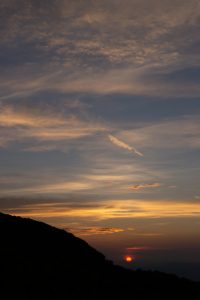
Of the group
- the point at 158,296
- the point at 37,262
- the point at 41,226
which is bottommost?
the point at 158,296

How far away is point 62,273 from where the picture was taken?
37.7 m

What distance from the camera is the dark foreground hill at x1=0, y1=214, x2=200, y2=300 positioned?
107 feet

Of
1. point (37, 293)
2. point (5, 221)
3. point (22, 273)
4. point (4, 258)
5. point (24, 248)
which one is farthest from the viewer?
point (5, 221)

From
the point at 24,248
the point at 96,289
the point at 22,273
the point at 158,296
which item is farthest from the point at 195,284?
the point at 22,273

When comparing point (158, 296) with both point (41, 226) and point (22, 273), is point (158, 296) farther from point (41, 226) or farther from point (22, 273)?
point (41, 226)

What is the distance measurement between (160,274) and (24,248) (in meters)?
18.3

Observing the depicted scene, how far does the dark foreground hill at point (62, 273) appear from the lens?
32.5 meters

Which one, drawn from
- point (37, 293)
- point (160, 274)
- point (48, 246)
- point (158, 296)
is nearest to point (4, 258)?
point (37, 293)

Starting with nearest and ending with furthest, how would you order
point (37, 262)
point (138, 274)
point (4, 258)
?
point (4, 258) < point (37, 262) < point (138, 274)

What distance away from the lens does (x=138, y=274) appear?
4831 cm

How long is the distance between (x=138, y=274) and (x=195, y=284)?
25.8 feet

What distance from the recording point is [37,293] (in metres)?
31.1

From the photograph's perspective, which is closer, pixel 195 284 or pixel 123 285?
pixel 123 285

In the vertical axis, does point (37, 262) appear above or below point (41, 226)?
below
